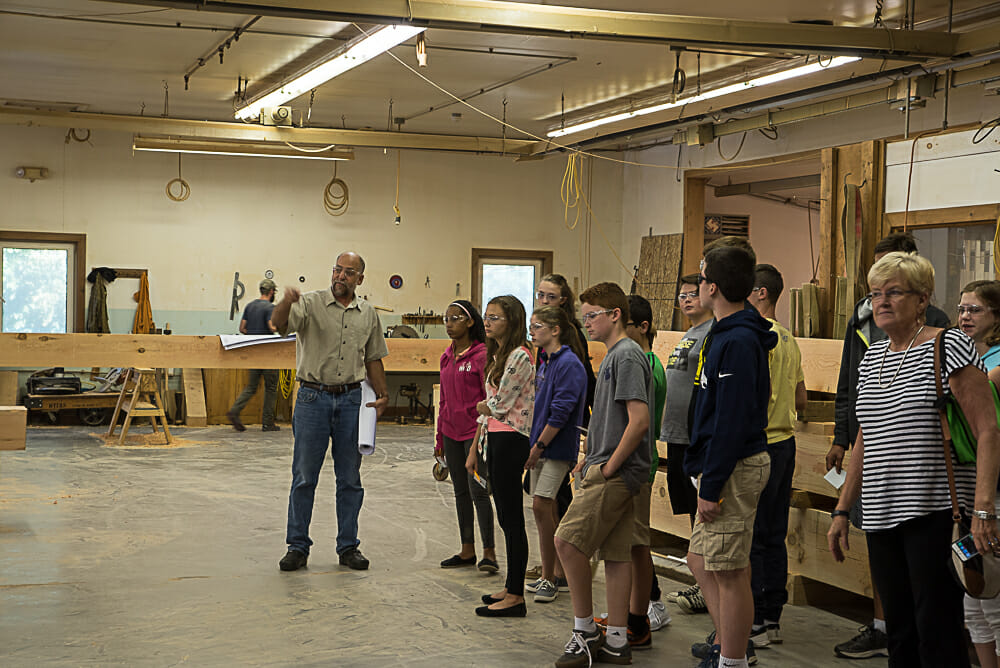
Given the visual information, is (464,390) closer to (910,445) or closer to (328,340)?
(328,340)

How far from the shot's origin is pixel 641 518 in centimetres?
434

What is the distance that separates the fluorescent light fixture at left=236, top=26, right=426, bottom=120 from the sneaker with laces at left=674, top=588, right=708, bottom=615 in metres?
4.22

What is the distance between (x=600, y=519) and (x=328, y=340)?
2271 millimetres

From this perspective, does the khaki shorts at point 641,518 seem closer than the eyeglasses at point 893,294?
No

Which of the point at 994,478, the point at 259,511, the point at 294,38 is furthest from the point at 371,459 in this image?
the point at 994,478

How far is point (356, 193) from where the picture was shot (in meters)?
14.6

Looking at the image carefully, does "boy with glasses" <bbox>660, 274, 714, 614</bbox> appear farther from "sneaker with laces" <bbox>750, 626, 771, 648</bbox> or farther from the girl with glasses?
the girl with glasses

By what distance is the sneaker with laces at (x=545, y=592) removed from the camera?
16.4 feet

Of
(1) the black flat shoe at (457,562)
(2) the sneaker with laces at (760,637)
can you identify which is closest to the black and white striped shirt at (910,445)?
(2) the sneaker with laces at (760,637)

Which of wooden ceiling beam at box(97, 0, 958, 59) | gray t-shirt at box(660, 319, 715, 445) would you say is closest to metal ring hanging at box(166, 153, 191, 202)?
wooden ceiling beam at box(97, 0, 958, 59)

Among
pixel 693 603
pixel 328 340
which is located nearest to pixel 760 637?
pixel 693 603

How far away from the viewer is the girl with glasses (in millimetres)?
5496

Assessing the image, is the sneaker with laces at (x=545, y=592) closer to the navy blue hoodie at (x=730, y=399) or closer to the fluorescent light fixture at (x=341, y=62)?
the navy blue hoodie at (x=730, y=399)

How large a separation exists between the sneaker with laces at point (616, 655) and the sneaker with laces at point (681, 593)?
3.12 feet
